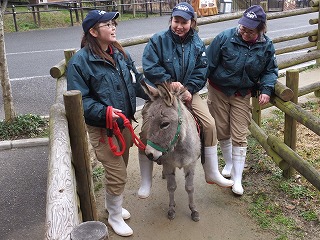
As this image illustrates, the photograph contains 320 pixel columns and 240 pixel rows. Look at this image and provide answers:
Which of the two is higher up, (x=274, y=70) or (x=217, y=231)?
(x=274, y=70)

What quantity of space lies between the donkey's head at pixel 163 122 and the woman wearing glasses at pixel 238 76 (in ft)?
3.42

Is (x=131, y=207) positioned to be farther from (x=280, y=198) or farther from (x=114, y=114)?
(x=280, y=198)

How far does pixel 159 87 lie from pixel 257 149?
269 cm

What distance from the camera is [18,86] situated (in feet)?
27.8

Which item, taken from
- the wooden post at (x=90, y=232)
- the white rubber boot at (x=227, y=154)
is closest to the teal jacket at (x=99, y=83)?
the white rubber boot at (x=227, y=154)

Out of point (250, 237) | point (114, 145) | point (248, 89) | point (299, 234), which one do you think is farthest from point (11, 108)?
point (299, 234)

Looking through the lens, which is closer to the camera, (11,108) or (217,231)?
(217,231)

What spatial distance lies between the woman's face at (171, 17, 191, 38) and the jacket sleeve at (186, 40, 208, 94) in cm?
29

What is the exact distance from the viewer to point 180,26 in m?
3.62

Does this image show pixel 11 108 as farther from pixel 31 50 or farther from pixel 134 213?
pixel 31 50

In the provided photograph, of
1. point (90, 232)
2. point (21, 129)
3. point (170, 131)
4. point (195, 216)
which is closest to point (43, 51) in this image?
point (21, 129)

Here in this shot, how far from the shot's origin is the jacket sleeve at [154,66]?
146 inches

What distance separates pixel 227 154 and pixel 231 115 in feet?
1.82

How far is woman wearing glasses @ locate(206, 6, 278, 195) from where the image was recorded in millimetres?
3988
